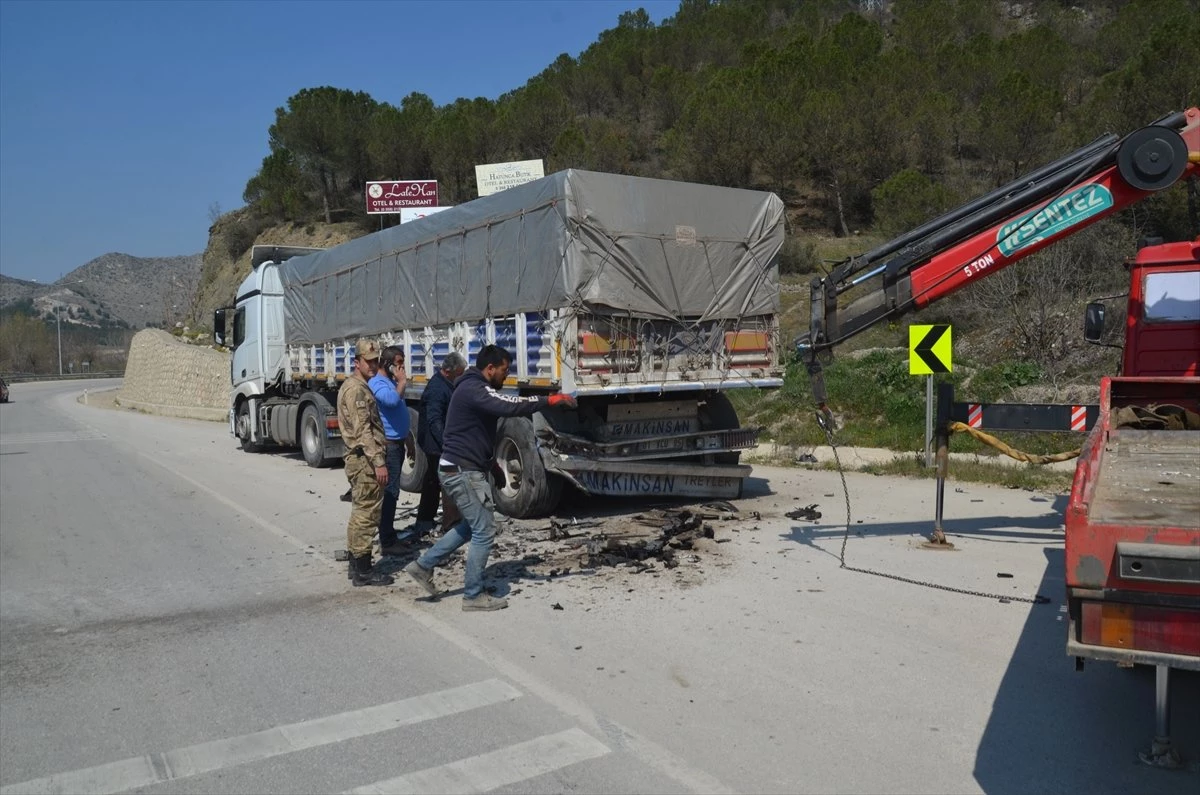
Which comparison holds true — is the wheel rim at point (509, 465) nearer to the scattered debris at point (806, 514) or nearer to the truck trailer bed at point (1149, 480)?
the scattered debris at point (806, 514)

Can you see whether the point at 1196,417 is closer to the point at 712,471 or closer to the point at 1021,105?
the point at 712,471

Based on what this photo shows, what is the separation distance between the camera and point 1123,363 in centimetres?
770

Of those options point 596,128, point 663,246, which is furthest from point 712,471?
point 596,128

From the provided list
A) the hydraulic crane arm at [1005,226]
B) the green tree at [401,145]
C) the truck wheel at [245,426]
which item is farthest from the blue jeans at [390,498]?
the green tree at [401,145]

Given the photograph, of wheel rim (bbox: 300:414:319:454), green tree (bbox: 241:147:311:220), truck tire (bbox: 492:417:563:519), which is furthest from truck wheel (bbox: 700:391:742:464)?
green tree (bbox: 241:147:311:220)

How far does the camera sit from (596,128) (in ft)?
143

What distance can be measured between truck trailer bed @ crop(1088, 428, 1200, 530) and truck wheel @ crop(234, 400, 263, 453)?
17126 mm

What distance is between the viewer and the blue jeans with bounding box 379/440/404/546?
882 cm

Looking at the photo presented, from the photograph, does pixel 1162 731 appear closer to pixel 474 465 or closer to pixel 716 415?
pixel 474 465

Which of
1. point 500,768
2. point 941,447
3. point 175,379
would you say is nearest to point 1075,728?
point 500,768

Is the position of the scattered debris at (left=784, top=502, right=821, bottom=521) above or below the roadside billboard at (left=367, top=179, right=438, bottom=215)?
below

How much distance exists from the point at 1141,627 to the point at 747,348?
25.3ft

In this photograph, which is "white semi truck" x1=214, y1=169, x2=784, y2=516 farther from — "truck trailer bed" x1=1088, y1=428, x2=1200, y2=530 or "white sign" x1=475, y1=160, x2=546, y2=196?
"white sign" x1=475, y1=160, x2=546, y2=196

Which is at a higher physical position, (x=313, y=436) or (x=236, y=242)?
(x=236, y=242)
